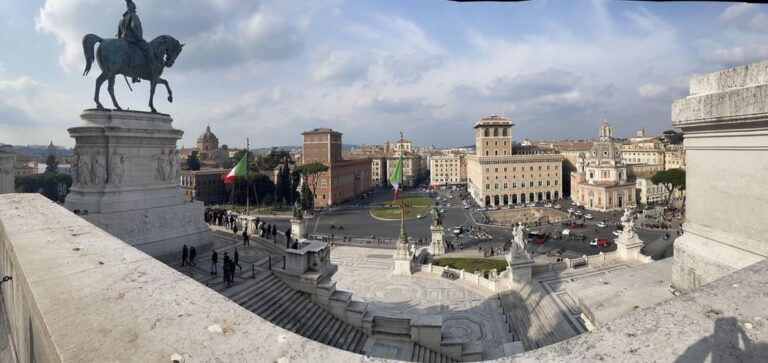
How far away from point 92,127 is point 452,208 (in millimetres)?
54008

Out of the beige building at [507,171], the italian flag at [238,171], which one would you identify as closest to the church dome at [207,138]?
the beige building at [507,171]

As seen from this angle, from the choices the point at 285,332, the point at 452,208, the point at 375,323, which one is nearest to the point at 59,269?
the point at 285,332

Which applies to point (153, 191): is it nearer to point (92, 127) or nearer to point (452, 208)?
point (92, 127)

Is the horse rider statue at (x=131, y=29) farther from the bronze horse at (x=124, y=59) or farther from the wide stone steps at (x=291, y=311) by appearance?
the wide stone steps at (x=291, y=311)

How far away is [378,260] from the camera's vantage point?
89.1 feet

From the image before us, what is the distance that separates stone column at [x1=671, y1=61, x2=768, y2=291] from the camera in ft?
12.3

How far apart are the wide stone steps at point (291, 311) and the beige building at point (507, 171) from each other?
57.5 meters

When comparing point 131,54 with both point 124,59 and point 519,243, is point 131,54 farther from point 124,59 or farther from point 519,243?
point 519,243

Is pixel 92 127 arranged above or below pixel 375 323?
above

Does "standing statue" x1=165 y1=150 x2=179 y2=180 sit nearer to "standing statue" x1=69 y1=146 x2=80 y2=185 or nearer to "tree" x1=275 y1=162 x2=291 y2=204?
"standing statue" x1=69 y1=146 x2=80 y2=185

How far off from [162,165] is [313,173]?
156 ft

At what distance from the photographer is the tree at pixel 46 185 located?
50.0 metres

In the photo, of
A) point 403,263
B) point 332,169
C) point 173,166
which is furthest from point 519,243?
point 332,169

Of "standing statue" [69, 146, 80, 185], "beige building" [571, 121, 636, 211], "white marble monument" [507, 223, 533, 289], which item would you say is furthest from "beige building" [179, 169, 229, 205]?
"beige building" [571, 121, 636, 211]
